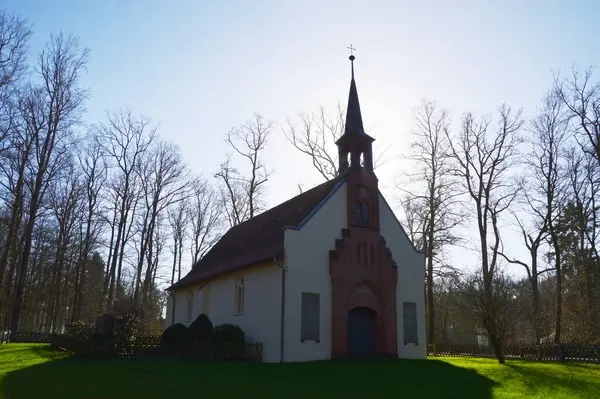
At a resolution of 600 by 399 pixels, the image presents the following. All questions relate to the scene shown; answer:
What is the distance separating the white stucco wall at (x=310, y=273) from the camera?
2105 centimetres

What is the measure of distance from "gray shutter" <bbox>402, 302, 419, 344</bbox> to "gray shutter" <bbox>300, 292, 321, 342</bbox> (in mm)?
5459

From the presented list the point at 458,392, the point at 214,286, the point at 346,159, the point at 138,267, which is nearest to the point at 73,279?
the point at 138,267

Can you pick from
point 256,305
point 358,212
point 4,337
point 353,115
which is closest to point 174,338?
point 256,305

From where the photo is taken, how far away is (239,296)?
84.1 feet

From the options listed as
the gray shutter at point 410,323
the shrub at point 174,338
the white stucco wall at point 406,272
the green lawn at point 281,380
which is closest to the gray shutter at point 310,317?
the green lawn at point 281,380

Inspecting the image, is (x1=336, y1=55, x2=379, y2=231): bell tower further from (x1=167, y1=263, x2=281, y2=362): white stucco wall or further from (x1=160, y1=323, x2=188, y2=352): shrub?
(x1=160, y1=323, x2=188, y2=352): shrub

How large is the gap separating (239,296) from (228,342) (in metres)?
3.97

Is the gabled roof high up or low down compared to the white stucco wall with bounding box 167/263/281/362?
up

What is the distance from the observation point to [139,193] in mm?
41312

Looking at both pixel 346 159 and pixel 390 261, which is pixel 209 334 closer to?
pixel 390 261

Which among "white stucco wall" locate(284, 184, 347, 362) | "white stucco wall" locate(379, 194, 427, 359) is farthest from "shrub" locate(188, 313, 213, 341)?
"white stucco wall" locate(379, 194, 427, 359)

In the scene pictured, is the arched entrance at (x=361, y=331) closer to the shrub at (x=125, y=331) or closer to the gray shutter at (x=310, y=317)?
the gray shutter at (x=310, y=317)

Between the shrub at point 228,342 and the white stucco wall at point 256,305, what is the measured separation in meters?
0.93

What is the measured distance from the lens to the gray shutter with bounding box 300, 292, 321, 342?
21.3 metres
